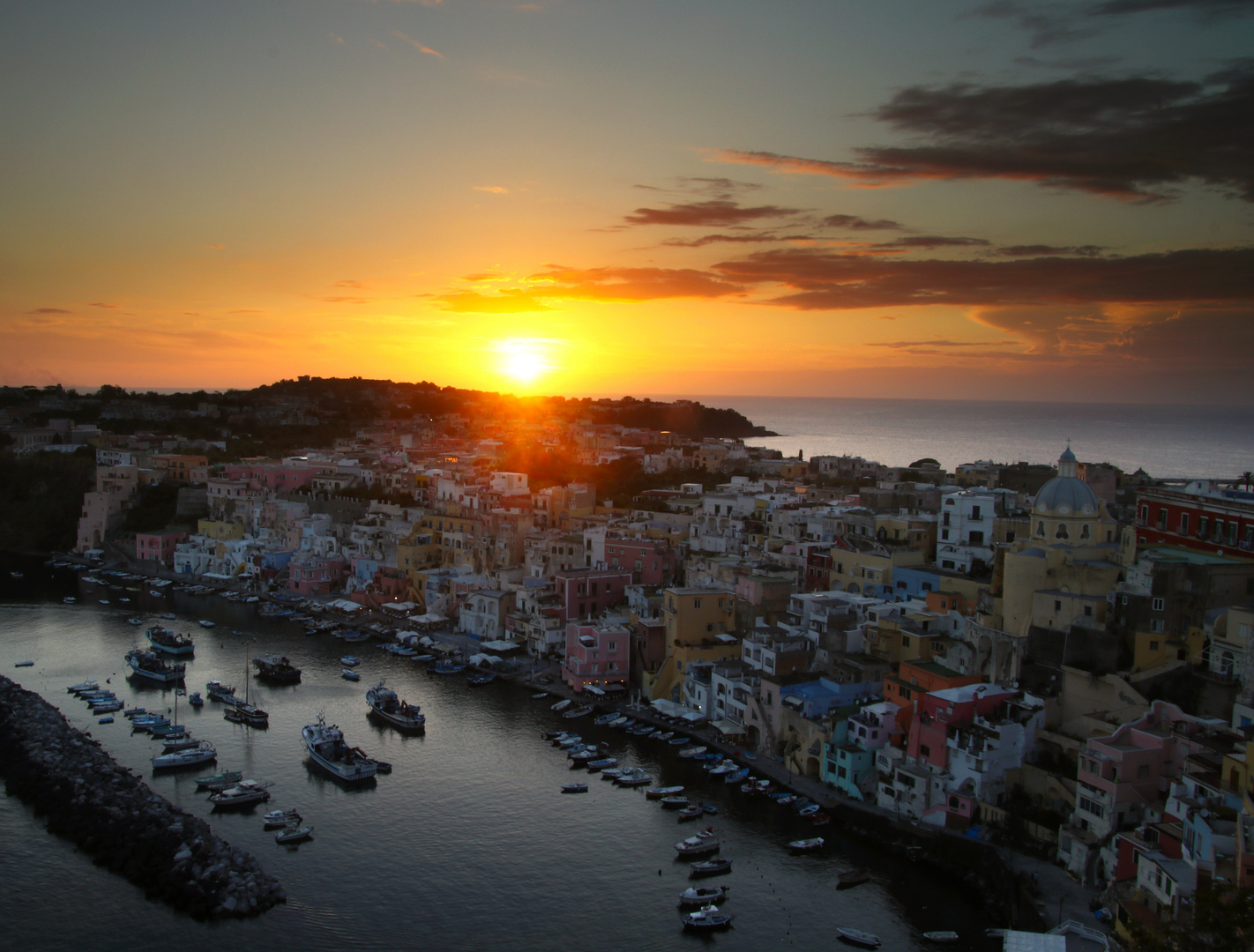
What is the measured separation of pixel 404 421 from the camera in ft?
210

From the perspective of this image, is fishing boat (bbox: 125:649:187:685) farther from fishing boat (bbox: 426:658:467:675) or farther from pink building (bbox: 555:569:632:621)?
pink building (bbox: 555:569:632:621)

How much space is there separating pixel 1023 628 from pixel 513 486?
21.0 metres

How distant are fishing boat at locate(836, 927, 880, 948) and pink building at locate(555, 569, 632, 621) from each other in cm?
1184

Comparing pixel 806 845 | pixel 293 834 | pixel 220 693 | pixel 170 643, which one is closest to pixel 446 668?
pixel 220 693

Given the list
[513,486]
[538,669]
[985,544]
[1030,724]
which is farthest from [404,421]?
[1030,724]

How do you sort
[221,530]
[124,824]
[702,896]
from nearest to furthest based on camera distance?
[702,896]
[124,824]
[221,530]

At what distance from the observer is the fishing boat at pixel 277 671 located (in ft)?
67.7

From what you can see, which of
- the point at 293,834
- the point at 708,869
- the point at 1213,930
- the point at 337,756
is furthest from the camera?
the point at 337,756

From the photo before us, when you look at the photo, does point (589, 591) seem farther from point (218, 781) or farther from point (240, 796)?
point (240, 796)

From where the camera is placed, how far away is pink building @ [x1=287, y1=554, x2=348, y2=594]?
29031mm

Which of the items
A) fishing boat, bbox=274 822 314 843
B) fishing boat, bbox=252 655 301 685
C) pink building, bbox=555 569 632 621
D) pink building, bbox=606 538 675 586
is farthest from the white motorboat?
pink building, bbox=606 538 675 586

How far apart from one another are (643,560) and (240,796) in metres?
12.3

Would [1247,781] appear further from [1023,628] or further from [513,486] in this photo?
[513,486]

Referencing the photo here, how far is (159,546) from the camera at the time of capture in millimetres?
34312
